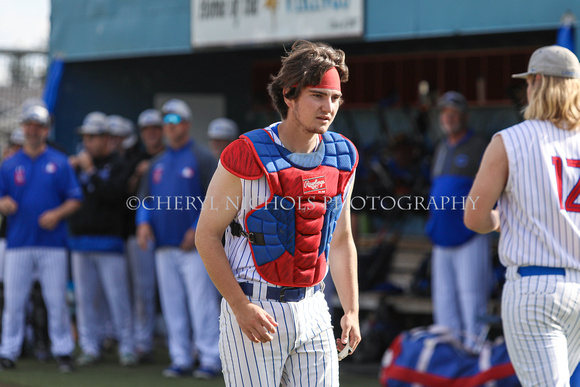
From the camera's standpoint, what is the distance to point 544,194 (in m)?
3.12

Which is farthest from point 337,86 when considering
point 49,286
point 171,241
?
point 49,286

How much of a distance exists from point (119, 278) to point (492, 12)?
404 centimetres

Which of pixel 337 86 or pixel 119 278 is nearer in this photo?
pixel 337 86

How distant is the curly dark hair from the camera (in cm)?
269

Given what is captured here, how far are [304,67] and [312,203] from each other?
1.54ft

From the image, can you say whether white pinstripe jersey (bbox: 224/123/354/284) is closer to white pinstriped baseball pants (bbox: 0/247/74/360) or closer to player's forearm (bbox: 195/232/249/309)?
player's forearm (bbox: 195/232/249/309)

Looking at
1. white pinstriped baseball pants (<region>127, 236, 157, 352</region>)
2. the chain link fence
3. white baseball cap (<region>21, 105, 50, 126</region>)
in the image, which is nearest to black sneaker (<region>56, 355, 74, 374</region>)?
white pinstriped baseball pants (<region>127, 236, 157, 352</region>)

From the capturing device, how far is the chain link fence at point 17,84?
95.8 ft

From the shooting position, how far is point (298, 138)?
2816 mm

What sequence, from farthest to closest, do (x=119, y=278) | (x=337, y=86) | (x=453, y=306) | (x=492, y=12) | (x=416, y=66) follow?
(x=416, y=66), (x=119, y=278), (x=453, y=306), (x=492, y=12), (x=337, y=86)

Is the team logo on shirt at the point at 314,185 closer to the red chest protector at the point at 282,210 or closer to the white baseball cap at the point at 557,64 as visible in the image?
the red chest protector at the point at 282,210

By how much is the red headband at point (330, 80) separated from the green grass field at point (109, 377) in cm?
403

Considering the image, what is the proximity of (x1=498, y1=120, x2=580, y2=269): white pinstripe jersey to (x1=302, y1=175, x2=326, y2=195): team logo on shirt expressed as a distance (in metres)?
0.83

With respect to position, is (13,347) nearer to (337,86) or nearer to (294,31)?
(294,31)
